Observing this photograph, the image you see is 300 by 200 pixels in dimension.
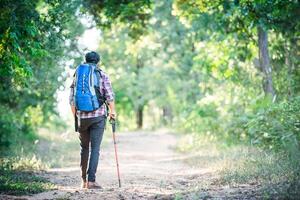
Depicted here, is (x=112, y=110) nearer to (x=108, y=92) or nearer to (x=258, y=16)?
(x=108, y=92)

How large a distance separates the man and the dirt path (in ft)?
1.13

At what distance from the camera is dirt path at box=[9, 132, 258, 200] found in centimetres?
839

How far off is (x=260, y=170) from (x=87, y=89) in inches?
130

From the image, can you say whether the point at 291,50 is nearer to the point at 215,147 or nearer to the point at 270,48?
the point at 270,48

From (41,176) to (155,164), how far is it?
427 cm

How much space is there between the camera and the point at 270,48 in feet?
58.1

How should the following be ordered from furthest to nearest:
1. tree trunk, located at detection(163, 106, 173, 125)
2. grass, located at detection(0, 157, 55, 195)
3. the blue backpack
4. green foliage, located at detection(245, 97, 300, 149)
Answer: tree trunk, located at detection(163, 106, 173, 125)
green foliage, located at detection(245, 97, 300, 149)
the blue backpack
grass, located at detection(0, 157, 55, 195)

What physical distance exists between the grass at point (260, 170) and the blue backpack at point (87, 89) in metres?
2.59

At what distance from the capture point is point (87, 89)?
9.47 m

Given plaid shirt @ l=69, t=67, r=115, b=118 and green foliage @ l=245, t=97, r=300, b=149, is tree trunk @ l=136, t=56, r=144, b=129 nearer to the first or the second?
green foliage @ l=245, t=97, r=300, b=149

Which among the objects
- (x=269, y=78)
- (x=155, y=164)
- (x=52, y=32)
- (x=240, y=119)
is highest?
(x=52, y=32)

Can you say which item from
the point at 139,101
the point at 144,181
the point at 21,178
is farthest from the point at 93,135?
the point at 139,101

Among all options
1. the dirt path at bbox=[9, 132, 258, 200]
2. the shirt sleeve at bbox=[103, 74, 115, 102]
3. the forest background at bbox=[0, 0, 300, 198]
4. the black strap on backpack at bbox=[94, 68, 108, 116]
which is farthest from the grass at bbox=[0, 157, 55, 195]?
the shirt sleeve at bbox=[103, 74, 115, 102]

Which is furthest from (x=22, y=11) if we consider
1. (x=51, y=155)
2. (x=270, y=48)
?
(x=270, y=48)
